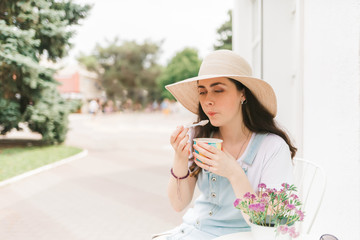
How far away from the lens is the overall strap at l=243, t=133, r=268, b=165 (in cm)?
145

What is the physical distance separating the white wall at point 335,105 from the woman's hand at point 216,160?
0.74 m

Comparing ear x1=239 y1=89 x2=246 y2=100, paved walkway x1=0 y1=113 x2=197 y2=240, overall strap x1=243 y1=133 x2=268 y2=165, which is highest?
ear x1=239 y1=89 x2=246 y2=100

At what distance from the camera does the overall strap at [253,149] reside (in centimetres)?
145

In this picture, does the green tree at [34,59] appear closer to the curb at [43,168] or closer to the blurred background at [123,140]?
the blurred background at [123,140]

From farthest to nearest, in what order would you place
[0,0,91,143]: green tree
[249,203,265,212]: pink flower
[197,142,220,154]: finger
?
[0,0,91,143]: green tree
[197,142,220,154]: finger
[249,203,265,212]: pink flower

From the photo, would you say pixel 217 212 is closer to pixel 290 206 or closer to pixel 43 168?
pixel 290 206

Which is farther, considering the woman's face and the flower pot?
the woman's face

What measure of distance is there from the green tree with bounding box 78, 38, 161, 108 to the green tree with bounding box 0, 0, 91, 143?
2846 cm

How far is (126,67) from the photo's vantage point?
38.7 metres

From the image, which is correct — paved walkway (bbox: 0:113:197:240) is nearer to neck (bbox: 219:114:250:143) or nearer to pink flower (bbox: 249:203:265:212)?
neck (bbox: 219:114:250:143)

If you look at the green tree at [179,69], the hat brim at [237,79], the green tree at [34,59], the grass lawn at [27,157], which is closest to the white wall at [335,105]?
the hat brim at [237,79]

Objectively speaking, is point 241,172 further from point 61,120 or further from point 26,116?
point 61,120

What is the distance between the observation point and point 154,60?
→ 4084cm

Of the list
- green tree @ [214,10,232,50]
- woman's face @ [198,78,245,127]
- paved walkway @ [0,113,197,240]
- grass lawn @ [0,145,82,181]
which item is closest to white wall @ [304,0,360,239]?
woman's face @ [198,78,245,127]
